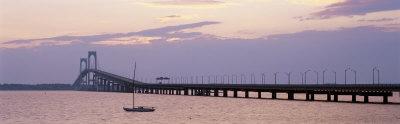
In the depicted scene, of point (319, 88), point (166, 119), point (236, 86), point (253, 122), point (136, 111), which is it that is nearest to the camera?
point (253, 122)

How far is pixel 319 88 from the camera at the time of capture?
162000mm

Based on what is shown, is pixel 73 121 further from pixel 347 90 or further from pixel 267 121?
pixel 347 90

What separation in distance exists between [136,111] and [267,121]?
2497 cm

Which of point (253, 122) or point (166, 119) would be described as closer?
point (253, 122)

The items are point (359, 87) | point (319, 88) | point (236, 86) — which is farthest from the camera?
point (236, 86)

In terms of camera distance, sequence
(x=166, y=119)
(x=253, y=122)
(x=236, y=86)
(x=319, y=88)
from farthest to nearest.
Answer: (x=236, y=86)
(x=319, y=88)
(x=166, y=119)
(x=253, y=122)

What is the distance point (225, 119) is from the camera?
281ft

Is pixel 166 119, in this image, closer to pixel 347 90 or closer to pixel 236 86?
pixel 347 90

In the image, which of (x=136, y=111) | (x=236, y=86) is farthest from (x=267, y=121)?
(x=236, y=86)

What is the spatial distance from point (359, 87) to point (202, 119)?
62973 mm

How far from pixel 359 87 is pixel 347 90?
4260 millimetres

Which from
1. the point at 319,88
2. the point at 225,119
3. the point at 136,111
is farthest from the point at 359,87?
the point at 225,119

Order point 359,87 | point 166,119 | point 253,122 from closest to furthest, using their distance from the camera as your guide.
Result: point 253,122 < point 166,119 < point 359,87

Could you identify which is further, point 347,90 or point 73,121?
point 347,90
